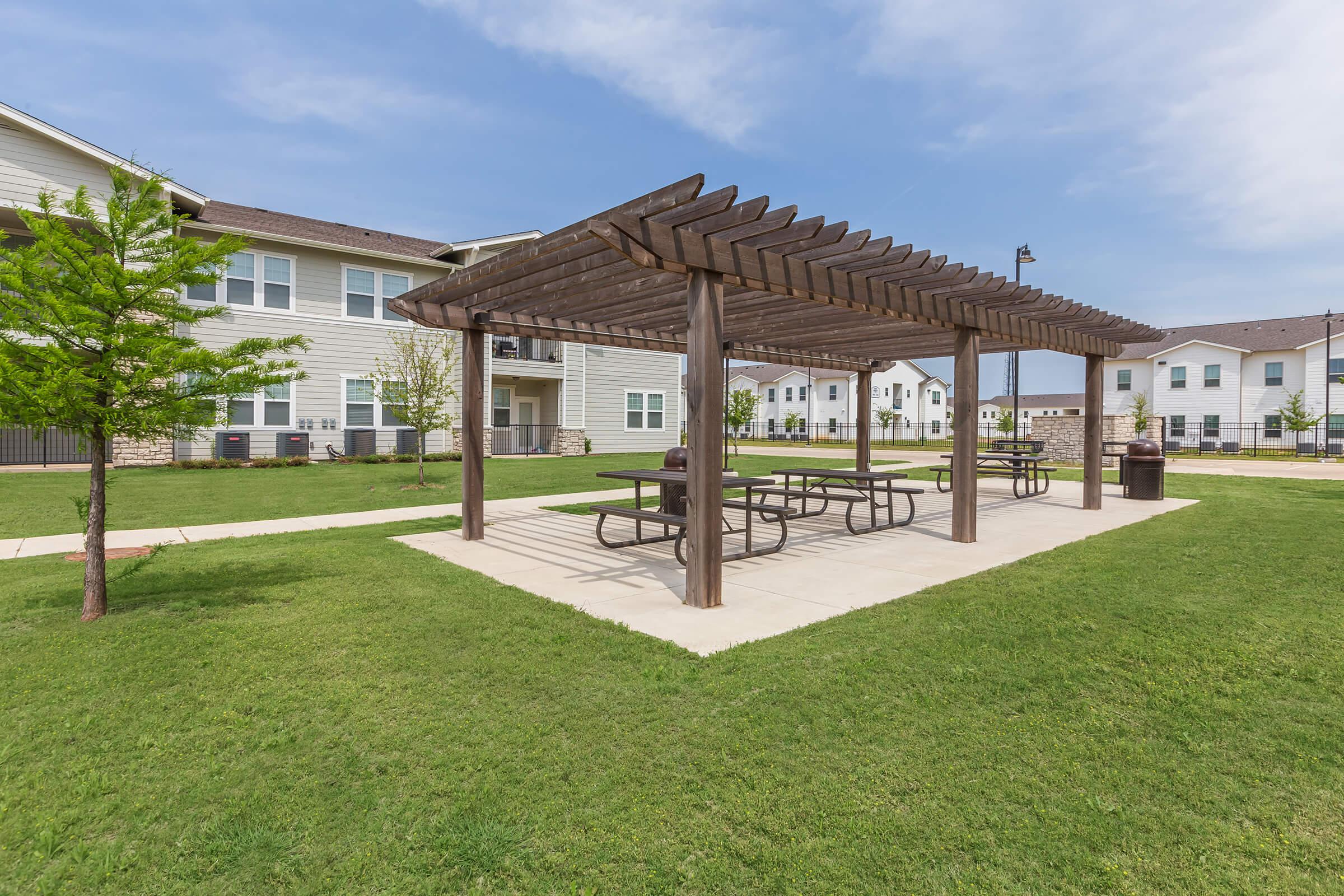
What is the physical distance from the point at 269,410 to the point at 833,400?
4653 centimetres


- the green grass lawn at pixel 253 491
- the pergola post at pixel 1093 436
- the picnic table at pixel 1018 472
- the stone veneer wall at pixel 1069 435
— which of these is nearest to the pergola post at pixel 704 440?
the green grass lawn at pixel 253 491

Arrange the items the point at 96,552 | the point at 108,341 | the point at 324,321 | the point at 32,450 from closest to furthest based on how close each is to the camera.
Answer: the point at 108,341 → the point at 96,552 → the point at 32,450 → the point at 324,321

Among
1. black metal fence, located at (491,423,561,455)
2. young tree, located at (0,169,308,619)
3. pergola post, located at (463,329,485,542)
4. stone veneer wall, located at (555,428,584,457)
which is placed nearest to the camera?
young tree, located at (0,169,308,619)

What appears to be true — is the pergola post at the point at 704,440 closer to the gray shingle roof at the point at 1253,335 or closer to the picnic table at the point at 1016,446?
the picnic table at the point at 1016,446

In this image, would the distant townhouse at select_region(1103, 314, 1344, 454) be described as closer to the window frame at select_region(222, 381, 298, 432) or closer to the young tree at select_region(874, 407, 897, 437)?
the young tree at select_region(874, 407, 897, 437)

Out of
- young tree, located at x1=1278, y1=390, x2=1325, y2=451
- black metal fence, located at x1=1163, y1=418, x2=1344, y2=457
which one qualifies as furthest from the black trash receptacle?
young tree, located at x1=1278, y1=390, x2=1325, y2=451

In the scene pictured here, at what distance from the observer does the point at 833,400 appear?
57844 millimetres

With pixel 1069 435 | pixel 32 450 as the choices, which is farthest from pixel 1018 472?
pixel 32 450

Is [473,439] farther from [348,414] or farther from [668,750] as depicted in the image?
[348,414]

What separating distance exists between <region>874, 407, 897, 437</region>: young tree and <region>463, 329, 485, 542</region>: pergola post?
3807 cm

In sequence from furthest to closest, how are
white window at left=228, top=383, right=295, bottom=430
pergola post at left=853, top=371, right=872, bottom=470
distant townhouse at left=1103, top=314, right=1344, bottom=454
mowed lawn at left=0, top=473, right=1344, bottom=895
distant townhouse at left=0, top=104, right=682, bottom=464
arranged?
1. distant townhouse at left=1103, top=314, right=1344, bottom=454
2. white window at left=228, top=383, right=295, bottom=430
3. distant townhouse at left=0, top=104, right=682, bottom=464
4. pergola post at left=853, top=371, right=872, bottom=470
5. mowed lawn at left=0, top=473, right=1344, bottom=895

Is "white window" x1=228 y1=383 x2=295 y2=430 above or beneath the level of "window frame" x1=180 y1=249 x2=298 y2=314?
beneath

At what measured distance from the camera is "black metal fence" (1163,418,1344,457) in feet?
120

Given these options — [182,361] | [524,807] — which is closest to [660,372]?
[182,361]
